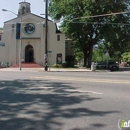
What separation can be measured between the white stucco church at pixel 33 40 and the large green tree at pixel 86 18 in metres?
3.20

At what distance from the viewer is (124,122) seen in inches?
242

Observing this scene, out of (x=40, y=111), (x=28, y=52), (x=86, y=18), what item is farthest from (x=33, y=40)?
(x=40, y=111)

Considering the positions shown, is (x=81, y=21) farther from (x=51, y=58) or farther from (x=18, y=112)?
(x=18, y=112)

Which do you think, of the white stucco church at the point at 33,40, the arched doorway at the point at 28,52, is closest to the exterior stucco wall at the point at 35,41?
the white stucco church at the point at 33,40

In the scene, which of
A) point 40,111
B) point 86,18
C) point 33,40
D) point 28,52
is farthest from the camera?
point 28,52

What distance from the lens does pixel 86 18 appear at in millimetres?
39594

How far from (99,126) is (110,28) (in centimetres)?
3639

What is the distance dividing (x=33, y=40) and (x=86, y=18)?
→ 12994 millimetres

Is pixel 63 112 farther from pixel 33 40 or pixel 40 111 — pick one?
pixel 33 40

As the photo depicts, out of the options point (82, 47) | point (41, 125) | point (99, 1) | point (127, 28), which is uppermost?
point (99, 1)

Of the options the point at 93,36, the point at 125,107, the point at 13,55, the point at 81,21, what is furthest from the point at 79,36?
the point at 125,107

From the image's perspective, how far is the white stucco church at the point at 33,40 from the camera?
47.7 meters

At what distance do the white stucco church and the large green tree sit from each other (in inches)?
126

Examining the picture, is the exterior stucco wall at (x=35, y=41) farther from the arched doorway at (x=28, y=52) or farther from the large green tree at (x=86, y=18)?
the large green tree at (x=86, y=18)
